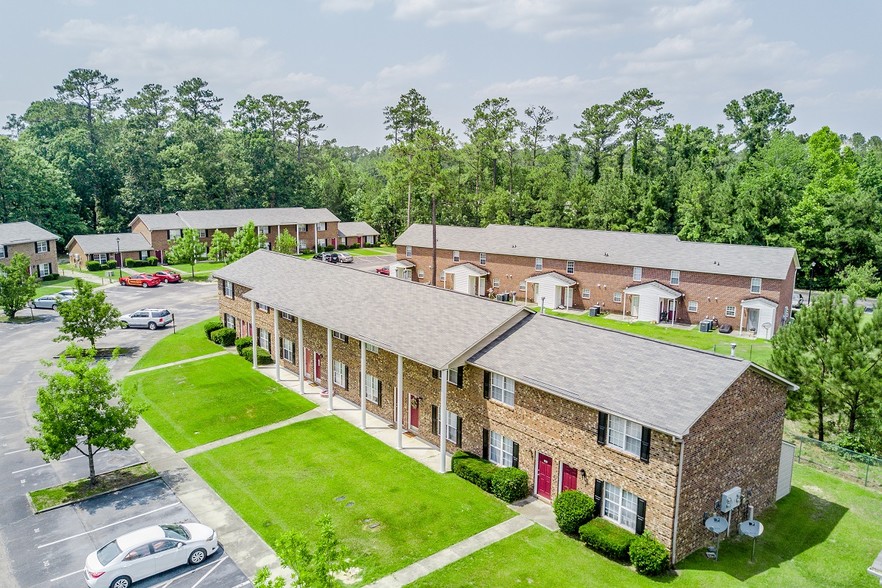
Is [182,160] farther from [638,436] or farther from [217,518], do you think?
[638,436]

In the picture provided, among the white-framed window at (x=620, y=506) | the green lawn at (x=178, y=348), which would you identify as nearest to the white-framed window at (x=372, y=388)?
the white-framed window at (x=620, y=506)

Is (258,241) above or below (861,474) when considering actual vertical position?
above

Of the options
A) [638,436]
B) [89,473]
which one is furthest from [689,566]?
[89,473]

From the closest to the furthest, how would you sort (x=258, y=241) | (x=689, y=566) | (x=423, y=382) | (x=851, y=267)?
(x=689, y=566), (x=423, y=382), (x=851, y=267), (x=258, y=241)

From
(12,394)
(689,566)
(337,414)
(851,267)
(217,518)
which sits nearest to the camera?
(689,566)

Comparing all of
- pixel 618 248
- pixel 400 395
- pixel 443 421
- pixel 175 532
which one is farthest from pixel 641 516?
pixel 618 248

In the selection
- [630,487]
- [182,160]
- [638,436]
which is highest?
[182,160]

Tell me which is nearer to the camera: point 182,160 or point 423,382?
point 423,382
